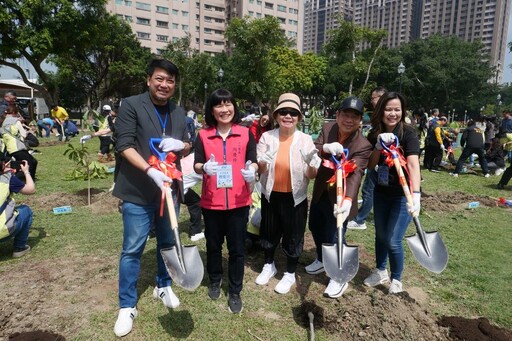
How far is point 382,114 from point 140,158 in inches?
80.8

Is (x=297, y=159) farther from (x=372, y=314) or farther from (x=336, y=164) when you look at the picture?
(x=372, y=314)

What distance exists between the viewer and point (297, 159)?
3.07 meters

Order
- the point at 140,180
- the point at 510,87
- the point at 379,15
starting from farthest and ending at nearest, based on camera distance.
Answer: the point at 379,15 < the point at 510,87 < the point at 140,180

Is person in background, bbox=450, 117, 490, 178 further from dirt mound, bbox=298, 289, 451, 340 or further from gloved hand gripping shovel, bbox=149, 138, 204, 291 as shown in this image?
gloved hand gripping shovel, bbox=149, 138, 204, 291

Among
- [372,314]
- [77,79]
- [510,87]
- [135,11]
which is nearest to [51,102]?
[77,79]

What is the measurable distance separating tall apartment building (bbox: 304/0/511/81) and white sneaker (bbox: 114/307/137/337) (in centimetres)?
Result: 10128

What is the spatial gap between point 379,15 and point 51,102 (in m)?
120

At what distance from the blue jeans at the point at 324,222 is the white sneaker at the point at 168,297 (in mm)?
1487

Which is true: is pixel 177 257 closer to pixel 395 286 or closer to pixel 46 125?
pixel 395 286

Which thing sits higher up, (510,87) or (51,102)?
(510,87)

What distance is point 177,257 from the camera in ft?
8.11

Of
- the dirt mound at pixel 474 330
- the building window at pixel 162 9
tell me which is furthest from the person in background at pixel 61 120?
the building window at pixel 162 9

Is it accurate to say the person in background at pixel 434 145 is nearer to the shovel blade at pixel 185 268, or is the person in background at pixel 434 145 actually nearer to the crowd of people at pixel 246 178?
the crowd of people at pixel 246 178

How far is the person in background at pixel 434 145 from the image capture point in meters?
9.92
